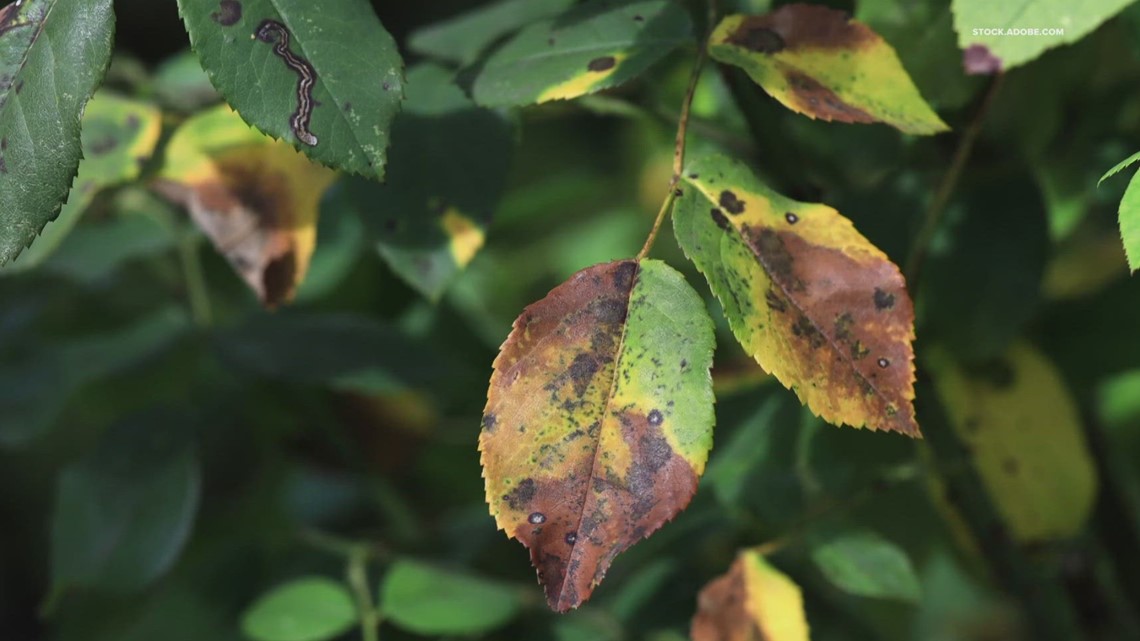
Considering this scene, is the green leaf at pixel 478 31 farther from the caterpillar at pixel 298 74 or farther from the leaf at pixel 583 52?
the caterpillar at pixel 298 74

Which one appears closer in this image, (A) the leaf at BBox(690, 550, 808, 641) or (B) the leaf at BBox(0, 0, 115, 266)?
(B) the leaf at BBox(0, 0, 115, 266)

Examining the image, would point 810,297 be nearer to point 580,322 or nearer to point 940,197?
point 580,322

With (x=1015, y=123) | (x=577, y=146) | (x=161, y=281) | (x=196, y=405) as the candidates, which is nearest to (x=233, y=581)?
(x=196, y=405)

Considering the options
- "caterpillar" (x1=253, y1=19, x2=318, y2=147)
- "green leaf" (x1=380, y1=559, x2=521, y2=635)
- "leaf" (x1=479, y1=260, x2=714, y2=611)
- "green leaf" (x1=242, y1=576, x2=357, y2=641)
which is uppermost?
"caterpillar" (x1=253, y1=19, x2=318, y2=147)

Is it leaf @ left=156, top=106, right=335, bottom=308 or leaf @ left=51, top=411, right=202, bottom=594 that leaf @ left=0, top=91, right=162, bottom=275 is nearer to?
leaf @ left=156, top=106, right=335, bottom=308

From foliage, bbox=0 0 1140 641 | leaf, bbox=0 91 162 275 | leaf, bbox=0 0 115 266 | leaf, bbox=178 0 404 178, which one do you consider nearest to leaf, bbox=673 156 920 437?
foliage, bbox=0 0 1140 641
